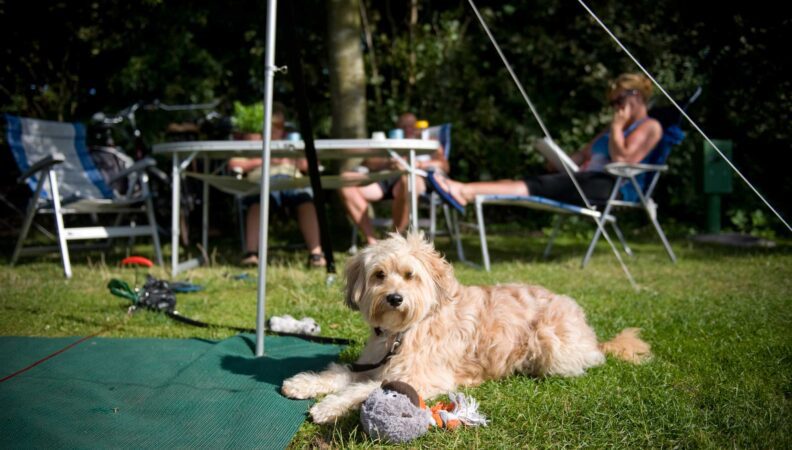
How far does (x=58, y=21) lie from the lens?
9516 millimetres

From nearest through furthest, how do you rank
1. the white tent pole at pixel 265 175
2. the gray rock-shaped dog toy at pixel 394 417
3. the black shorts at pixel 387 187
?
the gray rock-shaped dog toy at pixel 394 417 < the white tent pole at pixel 265 175 < the black shorts at pixel 387 187

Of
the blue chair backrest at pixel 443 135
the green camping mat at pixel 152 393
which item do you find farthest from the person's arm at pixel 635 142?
the green camping mat at pixel 152 393

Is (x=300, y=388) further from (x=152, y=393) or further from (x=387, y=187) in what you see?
(x=387, y=187)

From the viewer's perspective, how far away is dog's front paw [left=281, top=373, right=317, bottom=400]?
2672 millimetres

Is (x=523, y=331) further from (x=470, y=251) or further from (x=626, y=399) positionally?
(x=470, y=251)

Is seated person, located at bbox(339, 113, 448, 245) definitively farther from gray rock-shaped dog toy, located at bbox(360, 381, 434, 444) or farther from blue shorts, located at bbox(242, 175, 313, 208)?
gray rock-shaped dog toy, located at bbox(360, 381, 434, 444)

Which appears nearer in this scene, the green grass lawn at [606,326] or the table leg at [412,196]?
the green grass lawn at [606,326]

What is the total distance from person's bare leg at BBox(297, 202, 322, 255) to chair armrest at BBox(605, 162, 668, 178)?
2801 mm

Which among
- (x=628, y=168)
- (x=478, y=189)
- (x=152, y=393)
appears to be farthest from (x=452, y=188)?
(x=152, y=393)

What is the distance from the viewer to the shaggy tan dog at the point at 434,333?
2635mm

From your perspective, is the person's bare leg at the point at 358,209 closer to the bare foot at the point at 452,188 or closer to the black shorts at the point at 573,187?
the bare foot at the point at 452,188

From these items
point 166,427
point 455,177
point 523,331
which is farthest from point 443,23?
point 166,427

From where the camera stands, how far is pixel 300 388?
2680mm

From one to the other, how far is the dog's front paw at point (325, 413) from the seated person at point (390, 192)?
3534 millimetres
